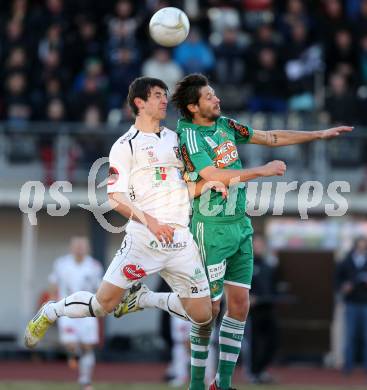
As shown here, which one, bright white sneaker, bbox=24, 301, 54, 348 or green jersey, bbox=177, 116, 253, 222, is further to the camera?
bright white sneaker, bbox=24, 301, 54, 348

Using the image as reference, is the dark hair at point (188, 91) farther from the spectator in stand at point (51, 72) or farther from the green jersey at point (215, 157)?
the spectator in stand at point (51, 72)

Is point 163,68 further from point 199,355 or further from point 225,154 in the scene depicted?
point 199,355

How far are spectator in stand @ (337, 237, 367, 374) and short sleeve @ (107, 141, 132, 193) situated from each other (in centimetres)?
968

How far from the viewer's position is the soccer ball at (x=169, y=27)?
11.1 metres

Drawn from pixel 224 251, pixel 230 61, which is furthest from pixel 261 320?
pixel 224 251

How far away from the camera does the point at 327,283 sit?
21.5m

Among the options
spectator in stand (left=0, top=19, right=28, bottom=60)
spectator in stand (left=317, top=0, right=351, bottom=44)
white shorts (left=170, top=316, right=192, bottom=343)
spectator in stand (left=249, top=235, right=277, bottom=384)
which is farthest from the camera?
spectator in stand (left=317, top=0, right=351, bottom=44)

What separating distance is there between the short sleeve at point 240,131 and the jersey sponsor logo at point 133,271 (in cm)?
156

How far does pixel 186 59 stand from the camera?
810 inches

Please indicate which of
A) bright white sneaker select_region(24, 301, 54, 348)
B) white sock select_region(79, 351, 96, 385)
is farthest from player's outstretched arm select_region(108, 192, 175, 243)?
white sock select_region(79, 351, 96, 385)

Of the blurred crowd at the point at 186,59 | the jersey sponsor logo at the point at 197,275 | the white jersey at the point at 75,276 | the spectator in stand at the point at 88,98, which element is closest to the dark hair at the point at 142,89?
the jersey sponsor logo at the point at 197,275

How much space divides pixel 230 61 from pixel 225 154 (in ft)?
32.3

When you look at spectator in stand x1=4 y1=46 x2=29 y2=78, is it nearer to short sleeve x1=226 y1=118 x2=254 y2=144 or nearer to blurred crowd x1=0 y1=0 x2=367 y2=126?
blurred crowd x1=0 y1=0 x2=367 y2=126

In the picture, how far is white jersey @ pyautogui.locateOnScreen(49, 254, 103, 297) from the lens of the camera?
1784 centimetres
